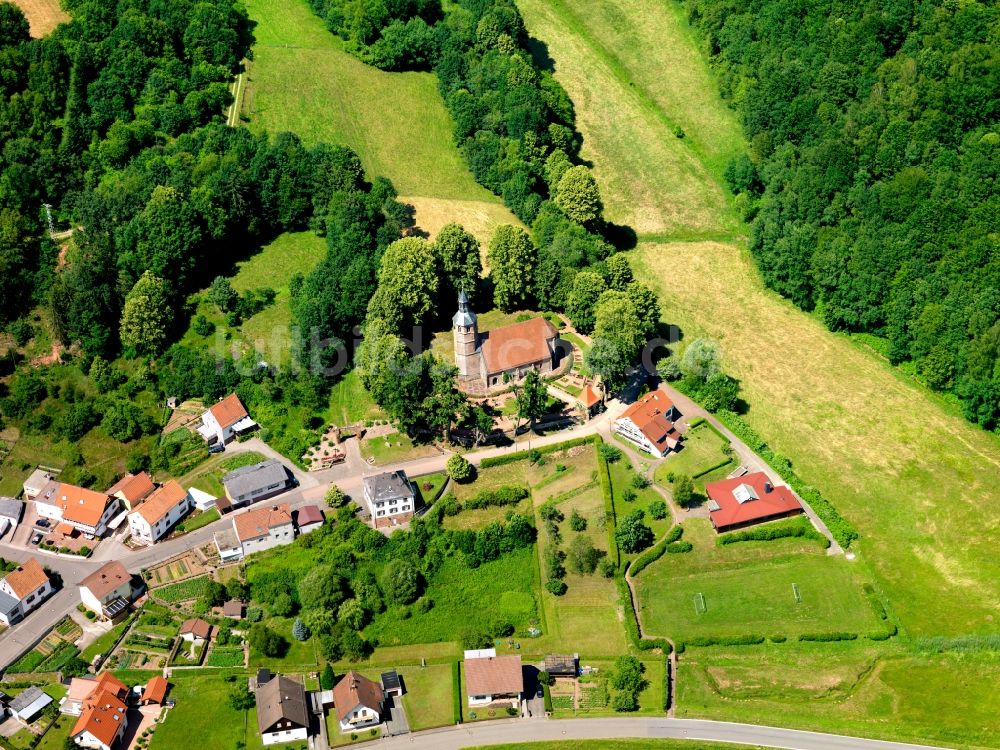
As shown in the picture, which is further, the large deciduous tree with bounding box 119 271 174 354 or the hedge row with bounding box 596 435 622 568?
the large deciduous tree with bounding box 119 271 174 354

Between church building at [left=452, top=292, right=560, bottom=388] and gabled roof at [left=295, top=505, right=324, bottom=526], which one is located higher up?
church building at [left=452, top=292, right=560, bottom=388]

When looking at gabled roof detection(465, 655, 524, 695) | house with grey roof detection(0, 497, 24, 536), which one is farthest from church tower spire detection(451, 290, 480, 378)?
house with grey roof detection(0, 497, 24, 536)

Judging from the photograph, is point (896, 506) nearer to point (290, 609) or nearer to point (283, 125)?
point (290, 609)

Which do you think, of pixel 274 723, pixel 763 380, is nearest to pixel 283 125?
pixel 763 380

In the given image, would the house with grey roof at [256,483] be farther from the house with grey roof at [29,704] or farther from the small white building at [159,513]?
the house with grey roof at [29,704]

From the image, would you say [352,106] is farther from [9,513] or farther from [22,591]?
[22,591]

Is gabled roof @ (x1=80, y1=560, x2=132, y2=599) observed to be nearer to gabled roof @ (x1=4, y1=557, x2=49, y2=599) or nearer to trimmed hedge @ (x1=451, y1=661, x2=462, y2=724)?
gabled roof @ (x1=4, y1=557, x2=49, y2=599)

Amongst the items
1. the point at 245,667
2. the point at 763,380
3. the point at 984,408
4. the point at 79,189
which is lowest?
the point at 245,667
